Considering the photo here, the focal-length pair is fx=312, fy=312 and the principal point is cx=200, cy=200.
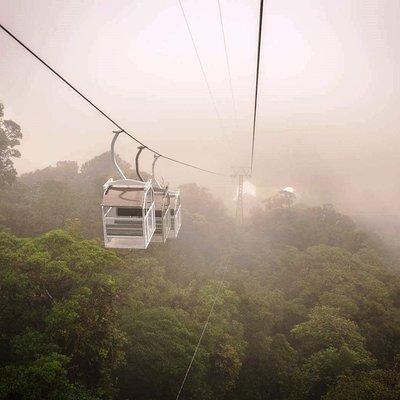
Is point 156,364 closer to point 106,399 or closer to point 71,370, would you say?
point 106,399

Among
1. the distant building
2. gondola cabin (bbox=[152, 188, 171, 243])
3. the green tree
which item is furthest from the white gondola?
the distant building

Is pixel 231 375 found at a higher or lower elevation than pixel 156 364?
lower

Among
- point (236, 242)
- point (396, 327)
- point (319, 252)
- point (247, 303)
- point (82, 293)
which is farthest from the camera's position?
point (236, 242)

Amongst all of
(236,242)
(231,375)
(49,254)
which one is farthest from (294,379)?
(236,242)

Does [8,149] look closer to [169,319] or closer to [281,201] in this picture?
[169,319]

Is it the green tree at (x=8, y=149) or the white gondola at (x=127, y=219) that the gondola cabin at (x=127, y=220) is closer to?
the white gondola at (x=127, y=219)

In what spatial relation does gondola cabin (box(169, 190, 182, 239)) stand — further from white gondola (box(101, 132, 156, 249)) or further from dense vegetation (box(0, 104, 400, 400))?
dense vegetation (box(0, 104, 400, 400))
